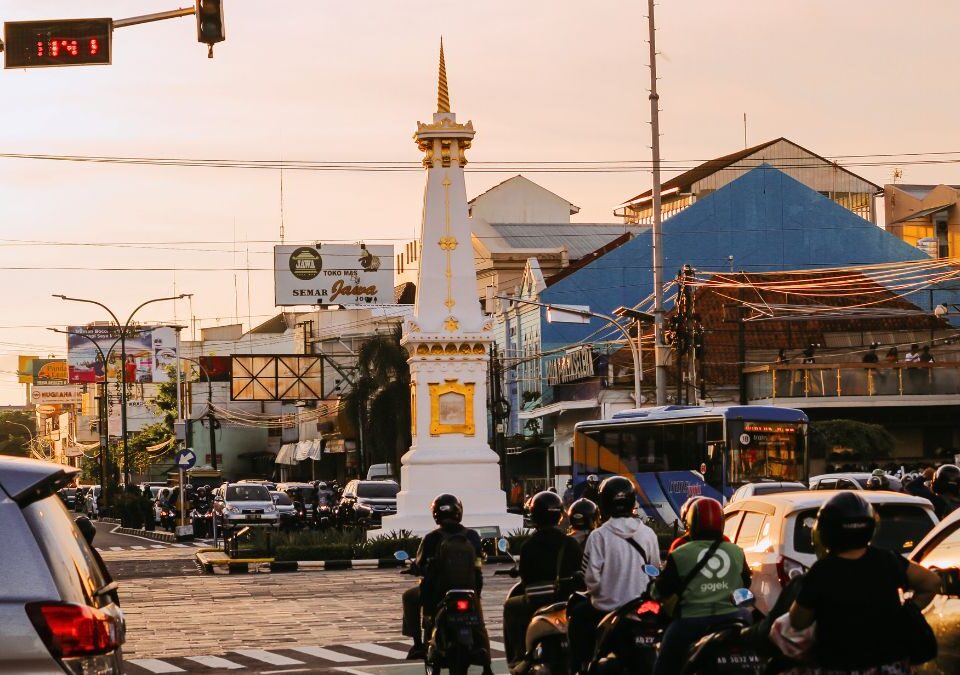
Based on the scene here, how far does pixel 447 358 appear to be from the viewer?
41.6 metres

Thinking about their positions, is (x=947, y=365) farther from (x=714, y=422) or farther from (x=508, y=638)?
(x=508, y=638)

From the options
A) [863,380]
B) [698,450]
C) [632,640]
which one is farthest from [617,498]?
[863,380]

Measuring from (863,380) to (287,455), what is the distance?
2428 inches

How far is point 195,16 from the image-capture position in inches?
817

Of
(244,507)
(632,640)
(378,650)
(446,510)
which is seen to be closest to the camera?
(632,640)

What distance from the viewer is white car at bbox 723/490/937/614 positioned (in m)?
15.2

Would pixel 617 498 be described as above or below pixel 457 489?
above

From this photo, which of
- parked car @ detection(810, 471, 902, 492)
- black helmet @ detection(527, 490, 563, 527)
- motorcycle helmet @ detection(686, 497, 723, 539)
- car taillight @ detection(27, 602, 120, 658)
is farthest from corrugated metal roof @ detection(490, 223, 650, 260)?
car taillight @ detection(27, 602, 120, 658)

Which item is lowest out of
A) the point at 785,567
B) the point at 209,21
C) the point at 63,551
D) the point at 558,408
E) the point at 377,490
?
the point at 377,490

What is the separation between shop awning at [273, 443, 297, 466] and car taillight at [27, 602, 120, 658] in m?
108

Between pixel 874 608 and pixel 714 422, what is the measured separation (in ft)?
106

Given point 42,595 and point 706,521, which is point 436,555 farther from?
point 42,595

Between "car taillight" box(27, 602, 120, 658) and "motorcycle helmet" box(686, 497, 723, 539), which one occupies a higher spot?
"motorcycle helmet" box(686, 497, 723, 539)

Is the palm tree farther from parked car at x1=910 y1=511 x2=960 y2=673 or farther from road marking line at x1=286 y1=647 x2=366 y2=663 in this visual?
parked car at x1=910 y1=511 x2=960 y2=673
